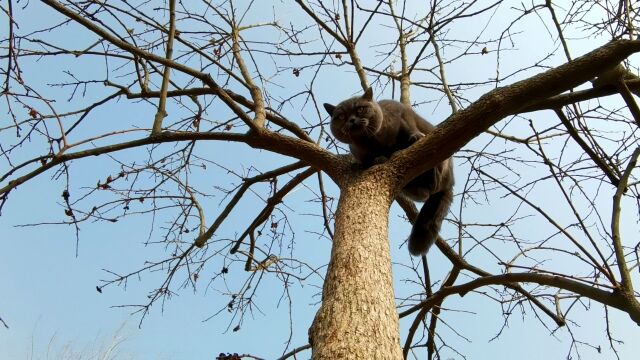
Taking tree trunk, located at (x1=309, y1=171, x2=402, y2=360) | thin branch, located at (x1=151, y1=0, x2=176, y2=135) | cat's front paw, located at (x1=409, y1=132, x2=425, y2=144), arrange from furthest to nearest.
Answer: cat's front paw, located at (x1=409, y1=132, x2=425, y2=144) → thin branch, located at (x1=151, y1=0, x2=176, y2=135) → tree trunk, located at (x1=309, y1=171, x2=402, y2=360)

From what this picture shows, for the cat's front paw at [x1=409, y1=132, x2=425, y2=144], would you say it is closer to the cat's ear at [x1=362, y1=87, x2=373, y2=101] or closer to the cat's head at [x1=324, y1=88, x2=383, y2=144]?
the cat's head at [x1=324, y1=88, x2=383, y2=144]

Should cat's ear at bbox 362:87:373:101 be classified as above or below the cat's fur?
above

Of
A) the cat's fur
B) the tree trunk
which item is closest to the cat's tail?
the cat's fur

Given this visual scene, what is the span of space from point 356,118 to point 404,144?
19.5 inches

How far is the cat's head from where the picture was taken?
385cm

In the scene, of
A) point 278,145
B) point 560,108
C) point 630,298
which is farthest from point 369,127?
point 630,298

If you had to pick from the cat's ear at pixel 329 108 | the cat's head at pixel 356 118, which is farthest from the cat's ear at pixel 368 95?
the cat's ear at pixel 329 108

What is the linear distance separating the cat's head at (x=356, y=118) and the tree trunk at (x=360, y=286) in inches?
47.3

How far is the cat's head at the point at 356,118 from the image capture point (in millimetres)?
3848

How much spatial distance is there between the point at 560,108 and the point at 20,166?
308 centimetres

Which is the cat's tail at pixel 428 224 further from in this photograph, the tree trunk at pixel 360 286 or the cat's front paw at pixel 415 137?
the tree trunk at pixel 360 286

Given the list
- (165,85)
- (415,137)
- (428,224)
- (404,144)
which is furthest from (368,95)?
(165,85)

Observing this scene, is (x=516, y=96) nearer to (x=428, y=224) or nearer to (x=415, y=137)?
(x=415, y=137)

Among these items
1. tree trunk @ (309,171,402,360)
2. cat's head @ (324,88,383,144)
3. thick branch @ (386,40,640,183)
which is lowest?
tree trunk @ (309,171,402,360)
